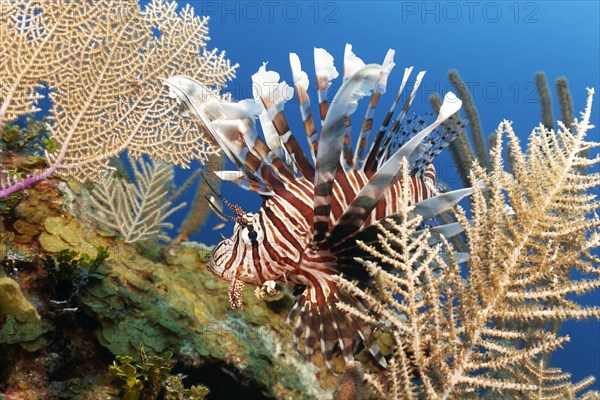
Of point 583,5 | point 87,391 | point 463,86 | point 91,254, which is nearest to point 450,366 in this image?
point 87,391

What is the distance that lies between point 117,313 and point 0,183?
108cm

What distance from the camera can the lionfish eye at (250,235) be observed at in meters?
2.29

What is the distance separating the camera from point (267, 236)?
2314mm

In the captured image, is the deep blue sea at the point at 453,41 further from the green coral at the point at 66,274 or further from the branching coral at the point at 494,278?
Answer: the branching coral at the point at 494,278

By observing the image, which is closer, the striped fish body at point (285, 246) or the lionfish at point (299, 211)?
the lionfish at point (299, 211)

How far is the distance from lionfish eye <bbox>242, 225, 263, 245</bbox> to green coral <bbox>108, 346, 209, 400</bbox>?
33.3 inches

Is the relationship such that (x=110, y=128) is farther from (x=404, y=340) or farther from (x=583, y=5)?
(x=583, y=5)

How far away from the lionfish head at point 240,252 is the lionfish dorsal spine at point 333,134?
0.32 meters

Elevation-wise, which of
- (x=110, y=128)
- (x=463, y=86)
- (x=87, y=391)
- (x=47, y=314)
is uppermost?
(x=463, y=86)

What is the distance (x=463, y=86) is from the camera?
5352 mm

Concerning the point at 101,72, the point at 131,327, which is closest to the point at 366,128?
the point at 101,72

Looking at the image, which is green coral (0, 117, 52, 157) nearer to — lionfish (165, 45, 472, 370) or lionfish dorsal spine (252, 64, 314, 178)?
lionfish (165, 45, 472, 370)

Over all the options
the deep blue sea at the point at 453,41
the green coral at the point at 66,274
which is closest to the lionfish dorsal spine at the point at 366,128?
the green coral at the point at 66,274

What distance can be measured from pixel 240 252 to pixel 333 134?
0.83 meters
